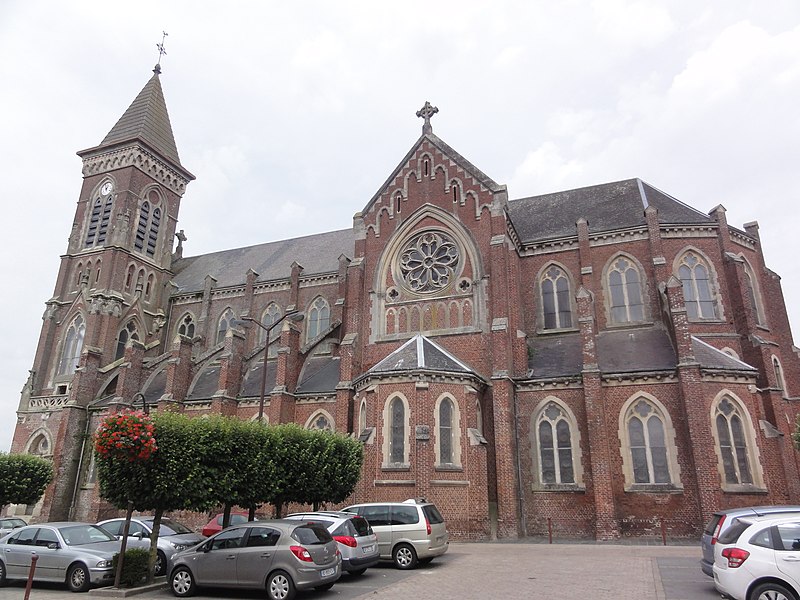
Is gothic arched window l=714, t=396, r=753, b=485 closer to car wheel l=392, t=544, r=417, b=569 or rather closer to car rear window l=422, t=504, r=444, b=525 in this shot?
car rear window l=422, t=504, r=444, b=525

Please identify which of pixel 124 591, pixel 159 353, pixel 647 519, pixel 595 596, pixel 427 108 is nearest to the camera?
pixel 595 596

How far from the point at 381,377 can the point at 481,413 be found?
15.1 feet

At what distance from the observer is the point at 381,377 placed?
2305cm

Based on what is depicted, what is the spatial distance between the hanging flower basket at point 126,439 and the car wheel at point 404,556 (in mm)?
7007

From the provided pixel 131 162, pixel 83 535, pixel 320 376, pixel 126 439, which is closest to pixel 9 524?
pixel 83 535

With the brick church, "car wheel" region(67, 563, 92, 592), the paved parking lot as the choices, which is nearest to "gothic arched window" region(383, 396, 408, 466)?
the brick church

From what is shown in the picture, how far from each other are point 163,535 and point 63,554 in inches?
121

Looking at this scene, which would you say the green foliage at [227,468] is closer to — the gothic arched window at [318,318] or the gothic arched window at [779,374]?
the gothic arched window at [318,318]

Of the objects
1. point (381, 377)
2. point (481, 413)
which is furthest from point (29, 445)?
point (481, 413)

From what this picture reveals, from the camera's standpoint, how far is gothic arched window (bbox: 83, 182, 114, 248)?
40.8 metres

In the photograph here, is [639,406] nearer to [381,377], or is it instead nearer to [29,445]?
[381,377]

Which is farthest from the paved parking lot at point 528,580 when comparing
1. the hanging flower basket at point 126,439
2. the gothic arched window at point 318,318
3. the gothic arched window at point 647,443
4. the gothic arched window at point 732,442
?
the gothic arched window at point 318,318

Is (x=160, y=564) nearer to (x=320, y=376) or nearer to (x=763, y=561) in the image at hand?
(x=320, y=376)

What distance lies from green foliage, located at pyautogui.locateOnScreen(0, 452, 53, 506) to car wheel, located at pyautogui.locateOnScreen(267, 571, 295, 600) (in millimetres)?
21334
